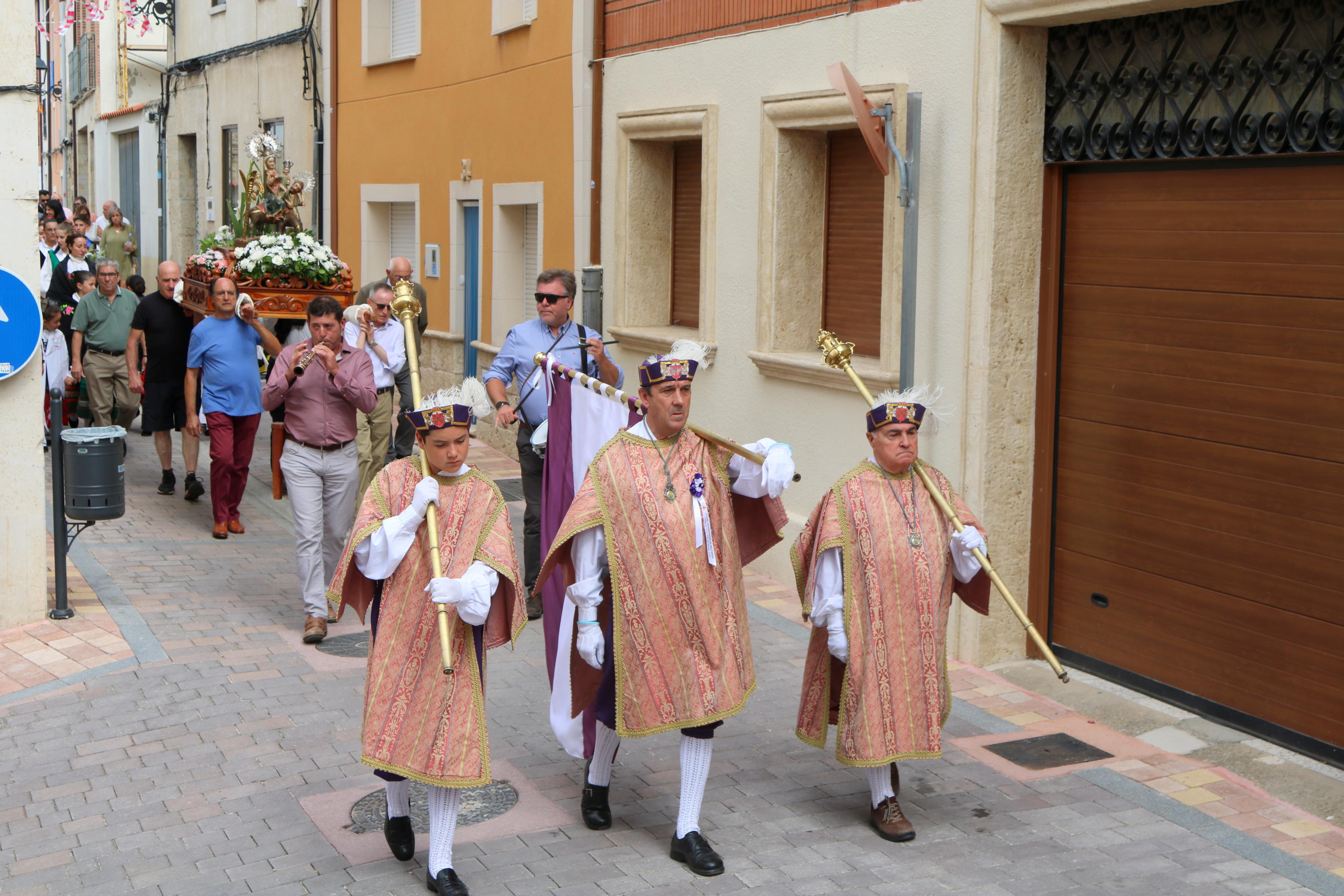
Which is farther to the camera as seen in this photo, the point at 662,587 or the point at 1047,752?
the point at 1047,752

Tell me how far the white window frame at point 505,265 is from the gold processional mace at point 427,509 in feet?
27.7

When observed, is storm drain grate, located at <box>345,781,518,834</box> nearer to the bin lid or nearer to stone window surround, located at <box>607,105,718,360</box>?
the bin lid

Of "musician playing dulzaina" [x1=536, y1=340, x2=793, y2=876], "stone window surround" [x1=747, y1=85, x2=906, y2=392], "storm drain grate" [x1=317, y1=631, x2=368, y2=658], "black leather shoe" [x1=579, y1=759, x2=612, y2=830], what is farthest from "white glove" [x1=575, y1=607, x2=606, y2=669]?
"stone window surround" [x1=747, y1=85, x2=906, y2=392]

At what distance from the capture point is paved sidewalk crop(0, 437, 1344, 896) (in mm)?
5422

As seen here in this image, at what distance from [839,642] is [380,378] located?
6134mm

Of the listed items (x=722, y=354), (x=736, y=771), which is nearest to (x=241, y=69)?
(x=722, y=354)

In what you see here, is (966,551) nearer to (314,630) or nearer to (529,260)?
(314,630)

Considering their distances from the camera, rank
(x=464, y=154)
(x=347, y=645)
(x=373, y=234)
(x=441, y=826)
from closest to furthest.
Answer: (x=441, y=826)
(x=347, y=645)
(x=464, y=154)
(x=373, y=234)

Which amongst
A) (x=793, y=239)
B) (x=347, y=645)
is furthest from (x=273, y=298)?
(x=793, y=239)

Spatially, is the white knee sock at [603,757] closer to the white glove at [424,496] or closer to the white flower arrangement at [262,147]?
the white glove at [424,496]

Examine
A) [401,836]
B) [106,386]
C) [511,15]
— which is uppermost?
[511,15]

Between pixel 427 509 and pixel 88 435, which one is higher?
pixel 427 509

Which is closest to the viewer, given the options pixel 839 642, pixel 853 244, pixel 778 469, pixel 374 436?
pixel 778 469

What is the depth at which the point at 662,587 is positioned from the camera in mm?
5516
